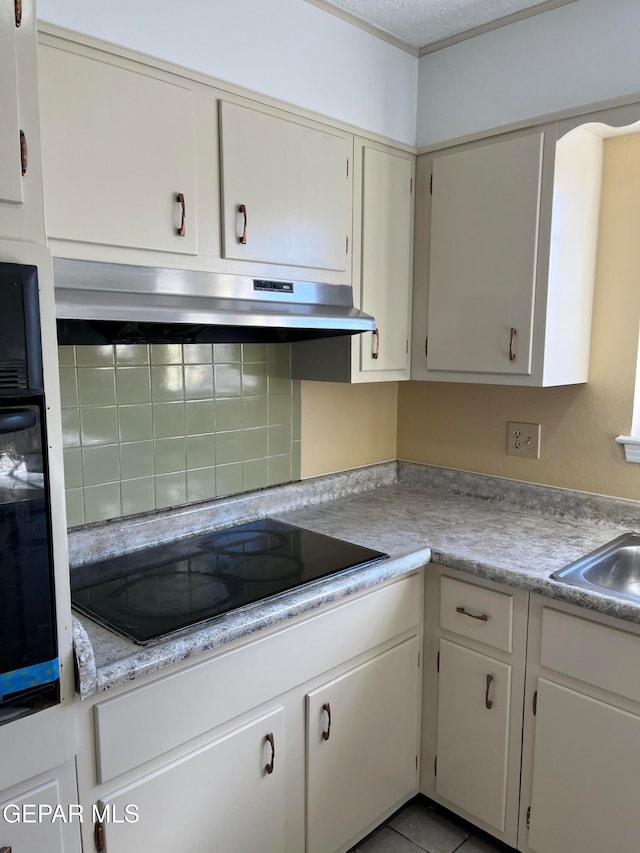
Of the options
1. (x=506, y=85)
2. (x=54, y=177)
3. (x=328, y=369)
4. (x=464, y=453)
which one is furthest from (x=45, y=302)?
(x=464, y=453)

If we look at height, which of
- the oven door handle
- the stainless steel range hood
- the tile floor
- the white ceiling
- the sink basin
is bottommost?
the tile floor

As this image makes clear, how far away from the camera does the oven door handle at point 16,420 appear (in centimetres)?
93

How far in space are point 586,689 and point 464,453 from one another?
102cm

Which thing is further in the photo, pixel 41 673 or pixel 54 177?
pixel 54 177

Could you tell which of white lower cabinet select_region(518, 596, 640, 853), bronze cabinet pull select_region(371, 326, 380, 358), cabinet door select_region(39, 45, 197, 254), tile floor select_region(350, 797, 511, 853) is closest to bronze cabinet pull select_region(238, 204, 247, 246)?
cabinet door select_region(39, 45, 197, 254)

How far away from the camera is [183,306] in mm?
1442

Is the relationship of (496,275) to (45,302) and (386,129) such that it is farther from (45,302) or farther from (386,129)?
(45,302)

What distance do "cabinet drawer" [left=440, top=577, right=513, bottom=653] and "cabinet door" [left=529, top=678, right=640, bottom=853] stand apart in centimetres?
16

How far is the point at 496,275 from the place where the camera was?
194 cm

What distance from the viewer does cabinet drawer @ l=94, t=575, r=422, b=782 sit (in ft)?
3.92

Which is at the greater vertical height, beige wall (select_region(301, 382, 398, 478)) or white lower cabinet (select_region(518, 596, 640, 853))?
beige wall (select_region(301, 382, 398, 478))

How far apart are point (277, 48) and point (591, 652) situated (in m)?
1.74

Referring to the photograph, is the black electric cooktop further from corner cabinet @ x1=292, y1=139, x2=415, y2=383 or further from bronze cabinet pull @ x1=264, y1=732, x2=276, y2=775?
corner cabinet @ x1=292, y1=139, x2=415, y2=383

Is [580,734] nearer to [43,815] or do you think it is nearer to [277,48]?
[43,815]
